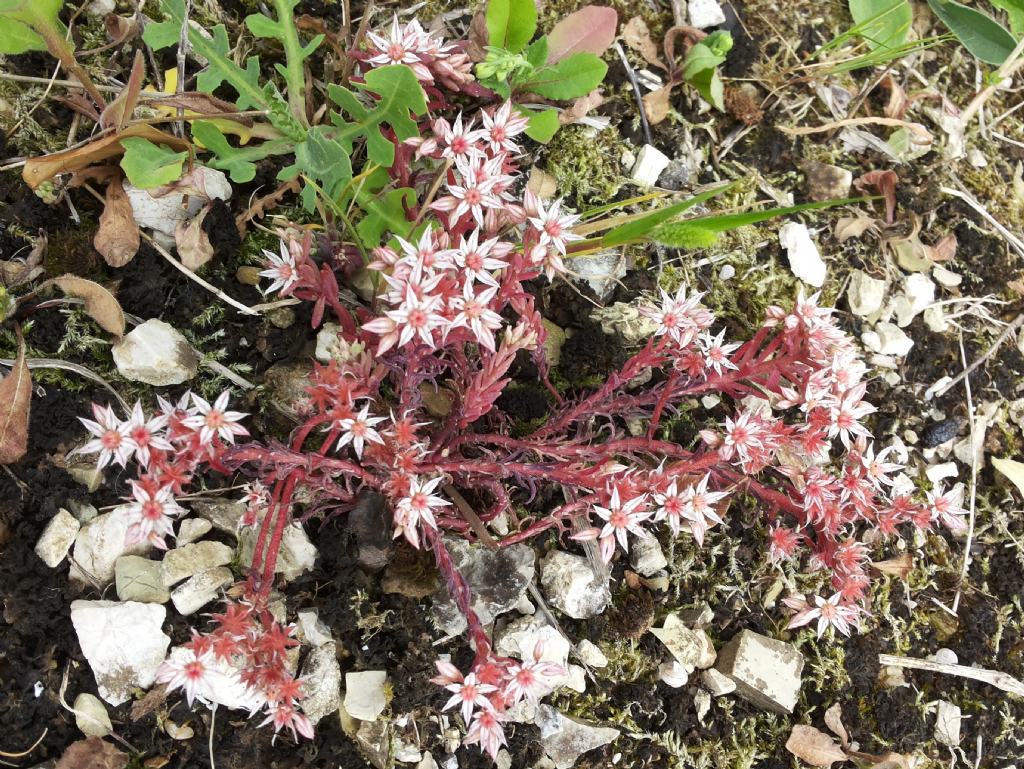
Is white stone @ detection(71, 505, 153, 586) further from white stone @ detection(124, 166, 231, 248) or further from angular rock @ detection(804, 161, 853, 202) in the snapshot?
angular rock @ detection(804, 161, 853, 202)

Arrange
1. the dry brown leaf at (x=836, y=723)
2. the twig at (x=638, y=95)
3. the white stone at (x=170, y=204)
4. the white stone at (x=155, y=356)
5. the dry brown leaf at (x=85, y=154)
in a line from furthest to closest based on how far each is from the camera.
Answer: the twig at (x=638, y=95)
the dry brown leaf at (x=836, y=723)
the white stone at (x=170, y=204)
the white stone at (x=155, y=356)
the dry brown leaf at (x=85, y=154)

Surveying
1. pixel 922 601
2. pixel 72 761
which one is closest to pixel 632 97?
pixel 922 601

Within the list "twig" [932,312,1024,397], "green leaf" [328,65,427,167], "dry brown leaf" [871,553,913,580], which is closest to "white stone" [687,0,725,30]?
"green leaf" [328,65,427,167]

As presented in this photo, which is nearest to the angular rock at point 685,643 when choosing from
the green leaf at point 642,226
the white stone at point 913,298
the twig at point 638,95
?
the green leaf at point 642,226

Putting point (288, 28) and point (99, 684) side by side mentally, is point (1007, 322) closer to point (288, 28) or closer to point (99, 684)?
point (288, 28)

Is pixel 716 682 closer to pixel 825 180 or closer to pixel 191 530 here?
pixel 191 530

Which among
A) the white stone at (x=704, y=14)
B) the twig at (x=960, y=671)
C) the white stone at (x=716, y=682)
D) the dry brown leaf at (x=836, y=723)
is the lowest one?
the dry brown leaf at (x=836, y=723)

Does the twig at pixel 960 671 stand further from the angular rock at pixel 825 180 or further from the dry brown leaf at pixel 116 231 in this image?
the dry brown leaf at pixel 116 231
